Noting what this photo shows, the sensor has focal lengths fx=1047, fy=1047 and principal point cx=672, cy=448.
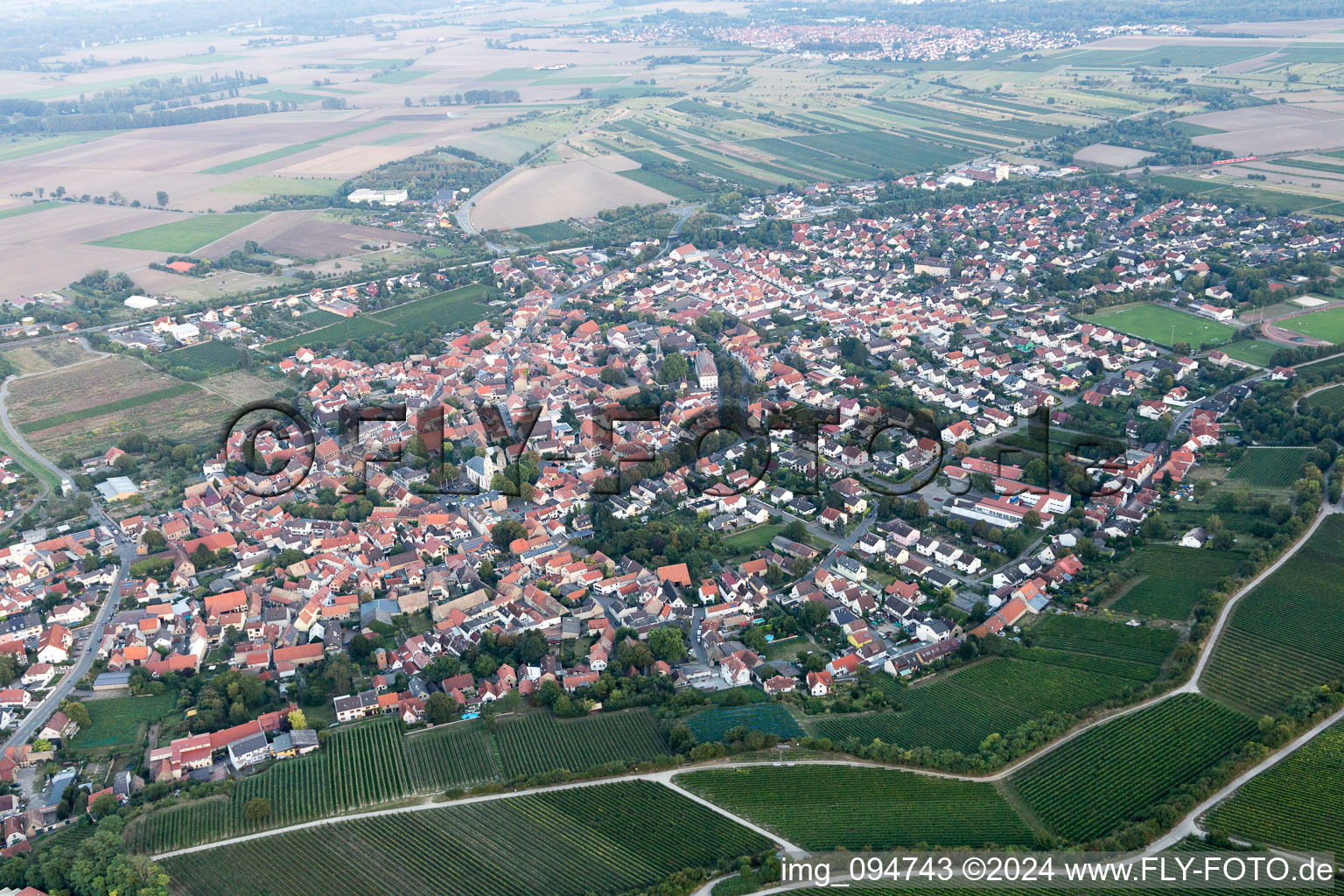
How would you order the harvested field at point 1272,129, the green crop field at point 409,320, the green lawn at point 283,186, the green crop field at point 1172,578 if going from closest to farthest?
the green crop field at point 1172,578, the green crop field at point 409,320, the harvested field at point 1272,129, the green lawn at point 283,186

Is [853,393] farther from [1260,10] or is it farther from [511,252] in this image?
[1260,10]

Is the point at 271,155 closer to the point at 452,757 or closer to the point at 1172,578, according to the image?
the point at 452,757

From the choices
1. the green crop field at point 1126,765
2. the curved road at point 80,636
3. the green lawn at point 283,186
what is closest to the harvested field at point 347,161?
the green lawn at point 283,186

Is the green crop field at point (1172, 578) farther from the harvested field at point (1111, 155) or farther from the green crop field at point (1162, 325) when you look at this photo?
the harvested field at point (1111, 155)

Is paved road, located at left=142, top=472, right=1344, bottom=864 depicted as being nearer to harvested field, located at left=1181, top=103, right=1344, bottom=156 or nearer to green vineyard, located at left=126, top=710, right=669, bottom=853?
green vineyard, located at left=126, top=710, right=669, bottom=853

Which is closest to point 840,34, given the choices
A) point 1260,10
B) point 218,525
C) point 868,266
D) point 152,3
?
point 1260,10

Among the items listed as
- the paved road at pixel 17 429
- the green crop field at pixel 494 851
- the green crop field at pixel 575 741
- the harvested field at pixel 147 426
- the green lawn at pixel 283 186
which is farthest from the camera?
the green lawn at pixel 283 186

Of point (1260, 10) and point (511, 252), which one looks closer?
point (511, 252)
